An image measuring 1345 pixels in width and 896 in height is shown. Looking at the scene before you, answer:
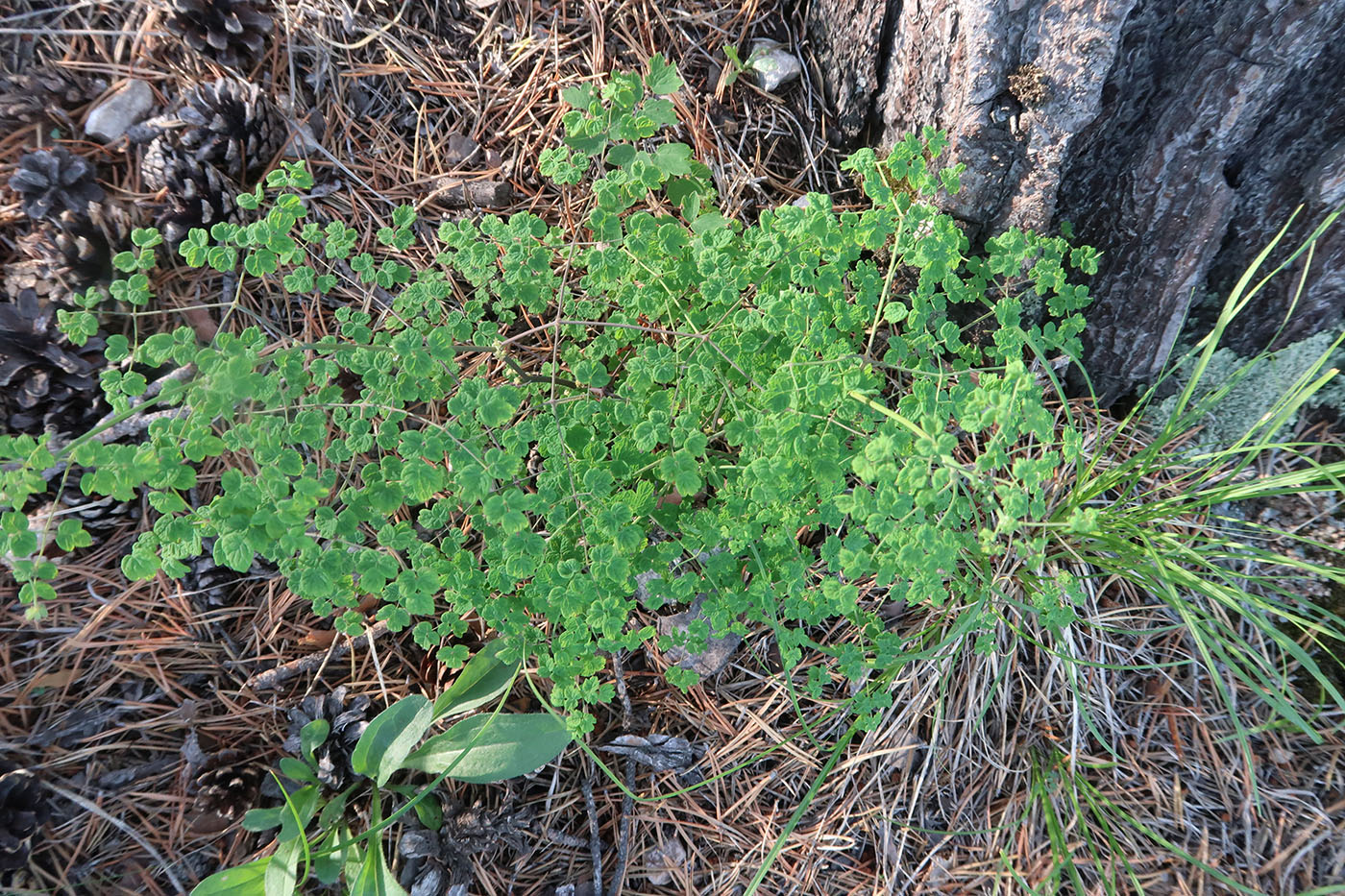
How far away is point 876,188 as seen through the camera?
1.82 m

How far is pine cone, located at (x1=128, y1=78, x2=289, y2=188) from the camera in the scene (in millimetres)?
2262

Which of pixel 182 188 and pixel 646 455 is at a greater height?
pixel 182 188

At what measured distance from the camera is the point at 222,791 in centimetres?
207

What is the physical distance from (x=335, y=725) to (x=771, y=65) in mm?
2463

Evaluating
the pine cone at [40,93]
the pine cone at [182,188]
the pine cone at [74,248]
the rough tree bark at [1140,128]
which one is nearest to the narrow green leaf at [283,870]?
the pine cone at [74,248]

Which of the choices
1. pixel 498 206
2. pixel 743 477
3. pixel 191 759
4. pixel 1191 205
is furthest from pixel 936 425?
pixel 191 759

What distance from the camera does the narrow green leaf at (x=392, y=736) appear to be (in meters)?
2.06

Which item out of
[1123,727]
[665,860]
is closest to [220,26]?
[665,860]

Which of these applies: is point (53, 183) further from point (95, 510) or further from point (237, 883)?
point (237, 883)

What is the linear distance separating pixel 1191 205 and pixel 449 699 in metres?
2.43

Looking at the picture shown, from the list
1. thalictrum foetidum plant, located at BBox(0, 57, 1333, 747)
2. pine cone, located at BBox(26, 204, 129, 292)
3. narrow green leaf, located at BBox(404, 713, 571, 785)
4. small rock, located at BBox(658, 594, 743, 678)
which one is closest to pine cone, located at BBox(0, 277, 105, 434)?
pine cone, located at BBox(26, 204, 129, 292)

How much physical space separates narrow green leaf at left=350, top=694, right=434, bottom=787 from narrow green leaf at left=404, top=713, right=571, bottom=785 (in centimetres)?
10

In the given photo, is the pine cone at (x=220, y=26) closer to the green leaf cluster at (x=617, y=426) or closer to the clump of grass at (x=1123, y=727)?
the green leaf cluster at (x=617, y=426)

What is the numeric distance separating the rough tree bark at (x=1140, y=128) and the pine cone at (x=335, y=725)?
227cm
